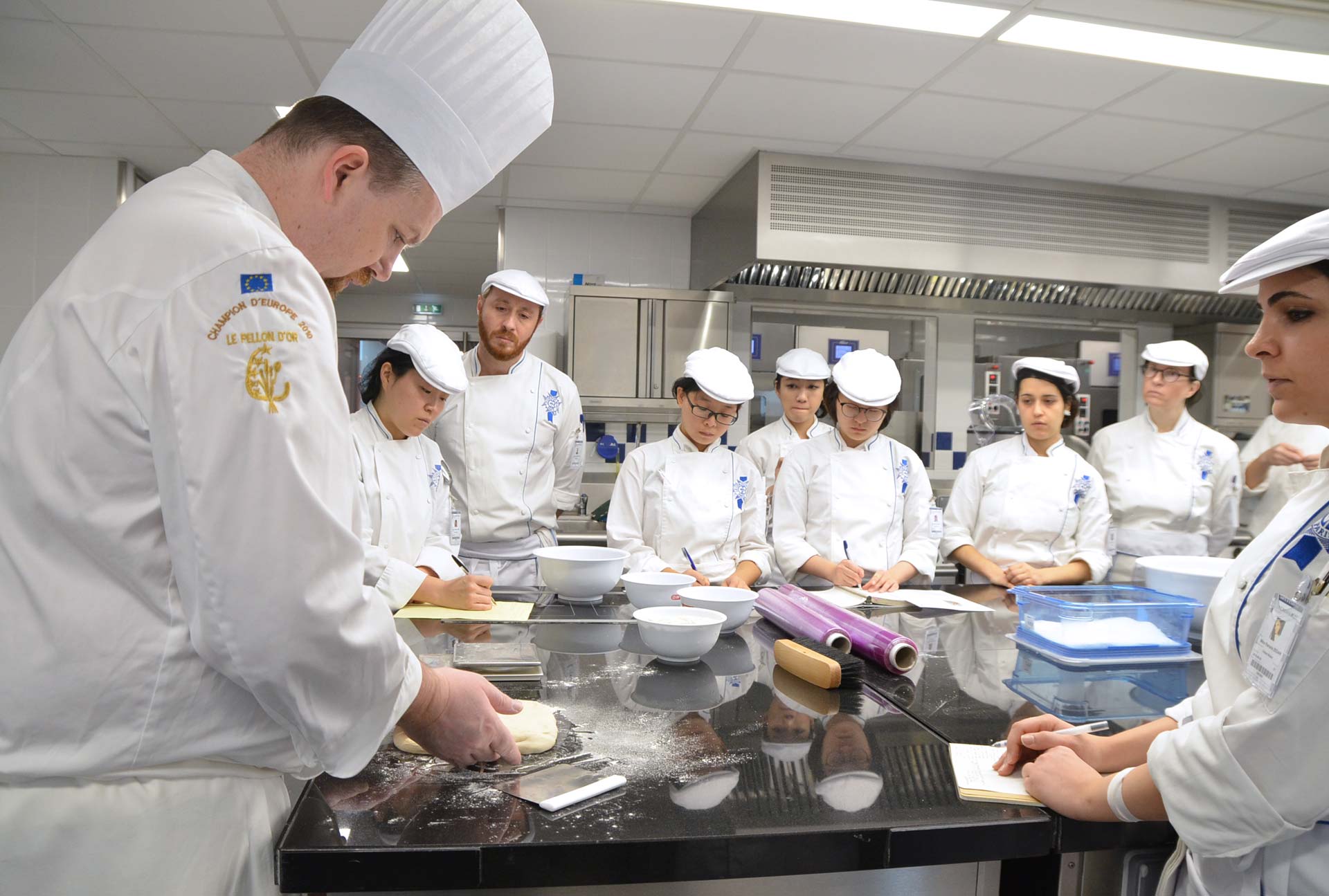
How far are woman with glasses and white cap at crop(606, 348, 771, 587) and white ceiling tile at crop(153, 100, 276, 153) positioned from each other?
2112 mm

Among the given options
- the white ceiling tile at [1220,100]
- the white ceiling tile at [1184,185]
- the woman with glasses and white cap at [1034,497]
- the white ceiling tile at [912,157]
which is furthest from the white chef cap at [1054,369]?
the white ceiling tile at [1184,185]

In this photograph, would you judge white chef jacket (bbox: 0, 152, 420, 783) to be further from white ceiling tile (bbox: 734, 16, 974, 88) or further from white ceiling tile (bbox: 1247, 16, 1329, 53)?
white ceiling tile (bbox: 1247, 16, 1329, 53)

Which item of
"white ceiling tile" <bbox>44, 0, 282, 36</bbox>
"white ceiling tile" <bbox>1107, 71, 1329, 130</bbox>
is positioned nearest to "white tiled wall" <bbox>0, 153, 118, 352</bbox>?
"white ceiling tile" <bbox>44, 0, 282, 36</bbox>

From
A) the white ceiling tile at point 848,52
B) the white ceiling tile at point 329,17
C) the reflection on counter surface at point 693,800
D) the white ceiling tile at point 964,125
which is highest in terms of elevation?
the white ceiling tile at point 964,125

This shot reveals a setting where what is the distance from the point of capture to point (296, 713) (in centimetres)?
83

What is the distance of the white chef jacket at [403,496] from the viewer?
2.35 meters

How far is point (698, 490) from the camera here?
111 inches

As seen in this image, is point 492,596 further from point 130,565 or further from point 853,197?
point 853,197

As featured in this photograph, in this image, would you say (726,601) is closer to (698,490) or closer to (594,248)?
(698,490)

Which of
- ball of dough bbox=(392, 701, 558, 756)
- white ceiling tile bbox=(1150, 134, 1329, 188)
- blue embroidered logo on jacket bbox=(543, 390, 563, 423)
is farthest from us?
white ceiling tile bbox=(1150, 134, 1329, 188)

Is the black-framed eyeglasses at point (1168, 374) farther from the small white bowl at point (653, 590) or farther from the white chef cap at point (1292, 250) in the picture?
the white chef cap at point (1292, 250)

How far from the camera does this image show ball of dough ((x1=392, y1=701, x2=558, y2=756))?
110 cm

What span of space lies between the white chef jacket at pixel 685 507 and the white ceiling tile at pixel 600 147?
1630 millimetres

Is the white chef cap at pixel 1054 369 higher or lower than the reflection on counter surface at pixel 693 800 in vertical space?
higher
